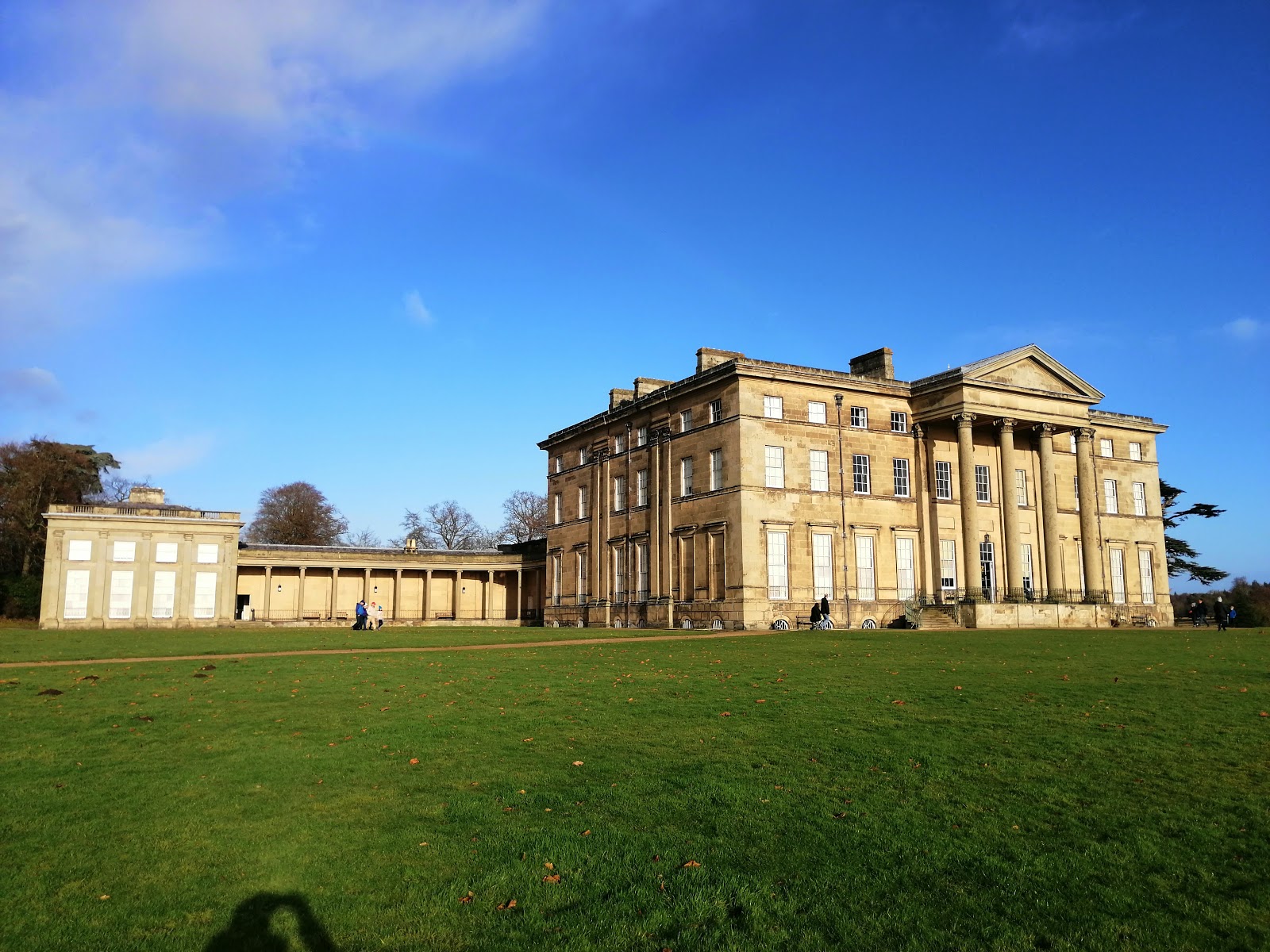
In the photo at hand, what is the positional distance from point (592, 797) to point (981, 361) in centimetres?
4311

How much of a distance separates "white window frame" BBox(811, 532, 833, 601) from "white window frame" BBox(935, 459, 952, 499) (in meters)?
7.40

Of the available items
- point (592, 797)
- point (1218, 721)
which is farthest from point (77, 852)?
point (1218, 721)

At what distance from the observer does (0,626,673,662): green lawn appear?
2856 cm

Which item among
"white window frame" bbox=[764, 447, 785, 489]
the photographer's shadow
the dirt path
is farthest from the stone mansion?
the photographer's shadow

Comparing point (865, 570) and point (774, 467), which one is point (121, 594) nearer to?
point (774, 467)

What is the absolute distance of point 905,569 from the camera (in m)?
48.7

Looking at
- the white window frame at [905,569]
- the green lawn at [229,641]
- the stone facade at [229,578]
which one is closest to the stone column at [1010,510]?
the white window frame at [905,569]

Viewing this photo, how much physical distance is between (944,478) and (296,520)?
67949 mm

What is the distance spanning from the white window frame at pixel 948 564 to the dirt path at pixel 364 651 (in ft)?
54.6

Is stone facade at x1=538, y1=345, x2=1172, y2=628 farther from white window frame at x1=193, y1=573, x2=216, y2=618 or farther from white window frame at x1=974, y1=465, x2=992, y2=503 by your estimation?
white window frame at x1=193, y1=573, x2=216, y2=618

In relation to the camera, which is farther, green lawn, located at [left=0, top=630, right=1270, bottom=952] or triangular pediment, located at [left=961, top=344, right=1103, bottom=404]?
triangular pediment, located at [left=961, top=344, right=1103, bottom=404]

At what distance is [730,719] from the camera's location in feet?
45.6

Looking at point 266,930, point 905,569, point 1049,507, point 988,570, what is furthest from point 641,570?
point 266,930

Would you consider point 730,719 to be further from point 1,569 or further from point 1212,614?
point 1,569
